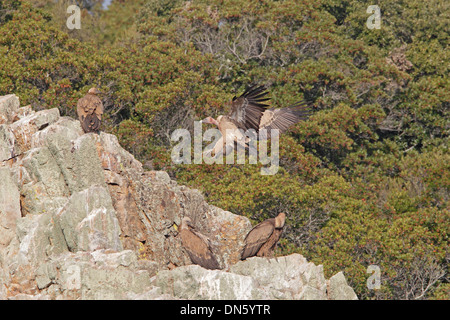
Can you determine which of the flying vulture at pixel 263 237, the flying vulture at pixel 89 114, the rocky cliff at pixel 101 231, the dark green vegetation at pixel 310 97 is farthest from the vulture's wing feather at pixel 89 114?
the dark green vegetation at pixel 310 97

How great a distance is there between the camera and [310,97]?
121 feet

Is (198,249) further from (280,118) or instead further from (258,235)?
(280,118)

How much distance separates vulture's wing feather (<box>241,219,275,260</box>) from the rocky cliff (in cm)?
68

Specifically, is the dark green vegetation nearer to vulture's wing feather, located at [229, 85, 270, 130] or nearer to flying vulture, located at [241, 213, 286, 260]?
vulture's wing feather, located at [229, 85, 270, 130]

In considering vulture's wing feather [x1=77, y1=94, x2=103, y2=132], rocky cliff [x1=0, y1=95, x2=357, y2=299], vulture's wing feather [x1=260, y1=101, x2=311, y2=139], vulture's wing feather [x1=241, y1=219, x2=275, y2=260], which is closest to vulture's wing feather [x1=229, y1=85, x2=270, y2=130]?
vulture's wing feather [x1=260, y1=101, x2=311, y2=139]

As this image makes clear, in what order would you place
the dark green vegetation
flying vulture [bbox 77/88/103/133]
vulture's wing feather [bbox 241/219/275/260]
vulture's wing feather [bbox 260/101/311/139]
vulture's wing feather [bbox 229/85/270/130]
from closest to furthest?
vulture's wing feather [bbox 241/219/275/260], vulture's wing feather [bbox 229/85/270/130], flying vulture [bbox 77/88/103/133], vulture's wing feather [bbox 260/101/311/139], the dark green vegetation

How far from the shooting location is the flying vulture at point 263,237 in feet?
58.0

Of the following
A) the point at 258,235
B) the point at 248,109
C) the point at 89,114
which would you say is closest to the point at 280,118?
the point at 248,109

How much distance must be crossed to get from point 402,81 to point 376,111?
138 inches

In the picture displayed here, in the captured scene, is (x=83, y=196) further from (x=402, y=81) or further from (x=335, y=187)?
(x=402, y=81)

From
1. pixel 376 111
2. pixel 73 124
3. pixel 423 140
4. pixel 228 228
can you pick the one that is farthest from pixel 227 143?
pixel 423 140

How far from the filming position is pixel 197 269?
1573 cm

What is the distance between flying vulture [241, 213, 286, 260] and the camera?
17672 mm

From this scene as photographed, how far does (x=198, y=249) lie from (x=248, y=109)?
376 centimetres
